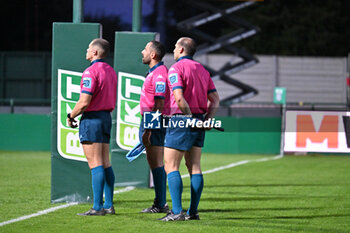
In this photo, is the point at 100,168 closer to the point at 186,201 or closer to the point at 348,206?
the point at 186,201

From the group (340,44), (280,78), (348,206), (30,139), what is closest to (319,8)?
(340,44)

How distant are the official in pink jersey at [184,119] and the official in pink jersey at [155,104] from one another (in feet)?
1.27

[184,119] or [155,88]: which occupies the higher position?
[155,88]

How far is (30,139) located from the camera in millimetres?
22281

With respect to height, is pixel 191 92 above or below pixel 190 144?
above

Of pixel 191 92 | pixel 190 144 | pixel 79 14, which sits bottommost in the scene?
pixel 190 144

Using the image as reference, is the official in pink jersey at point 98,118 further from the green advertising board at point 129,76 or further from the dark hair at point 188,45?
the green advertising board at point 129,76

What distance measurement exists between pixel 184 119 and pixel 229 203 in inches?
110

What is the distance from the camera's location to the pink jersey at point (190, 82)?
7.49m

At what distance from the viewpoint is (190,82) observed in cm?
759

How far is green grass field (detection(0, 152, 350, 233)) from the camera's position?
7.57m

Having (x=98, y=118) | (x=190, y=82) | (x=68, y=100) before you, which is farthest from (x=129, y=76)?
(x=190, y=82)

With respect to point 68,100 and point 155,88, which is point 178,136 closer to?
point 155,88

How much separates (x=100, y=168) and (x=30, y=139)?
573 inches
